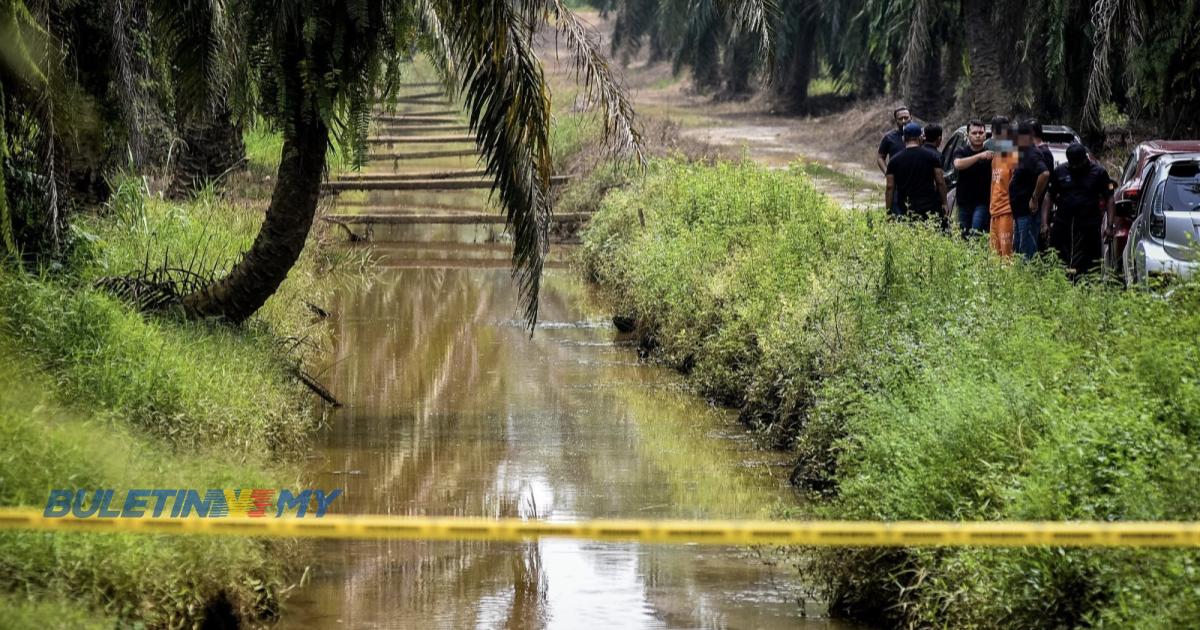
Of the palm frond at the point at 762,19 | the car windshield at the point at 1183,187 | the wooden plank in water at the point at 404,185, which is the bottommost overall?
the wooden plank in water at the point at 404,185

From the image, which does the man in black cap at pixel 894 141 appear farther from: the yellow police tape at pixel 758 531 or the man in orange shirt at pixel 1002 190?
the yellow police tape at pixel 758 531

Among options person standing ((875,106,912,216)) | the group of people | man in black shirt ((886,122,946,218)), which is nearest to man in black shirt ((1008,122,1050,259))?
the group of people

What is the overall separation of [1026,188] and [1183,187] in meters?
1.51

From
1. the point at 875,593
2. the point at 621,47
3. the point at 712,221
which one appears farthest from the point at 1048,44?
the point at 621,47

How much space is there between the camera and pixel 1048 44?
79.7 feet

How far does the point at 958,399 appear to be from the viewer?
813 cm

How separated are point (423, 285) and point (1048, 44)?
36.6 feet

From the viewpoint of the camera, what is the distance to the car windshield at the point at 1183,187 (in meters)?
13.1

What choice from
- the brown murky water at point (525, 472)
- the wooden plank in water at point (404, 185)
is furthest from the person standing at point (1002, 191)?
the wooden plank in water at point (404, 185)

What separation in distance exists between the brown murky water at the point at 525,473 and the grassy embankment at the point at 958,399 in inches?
23.9

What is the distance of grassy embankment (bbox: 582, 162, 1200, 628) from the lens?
6367 millimetres

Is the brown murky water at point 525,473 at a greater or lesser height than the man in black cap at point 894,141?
lesser

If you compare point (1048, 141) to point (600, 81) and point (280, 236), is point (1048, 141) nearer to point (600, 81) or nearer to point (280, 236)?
point (600, 81)

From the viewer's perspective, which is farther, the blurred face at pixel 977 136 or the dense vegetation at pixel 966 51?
the dense vegetation at pixel 966 51
